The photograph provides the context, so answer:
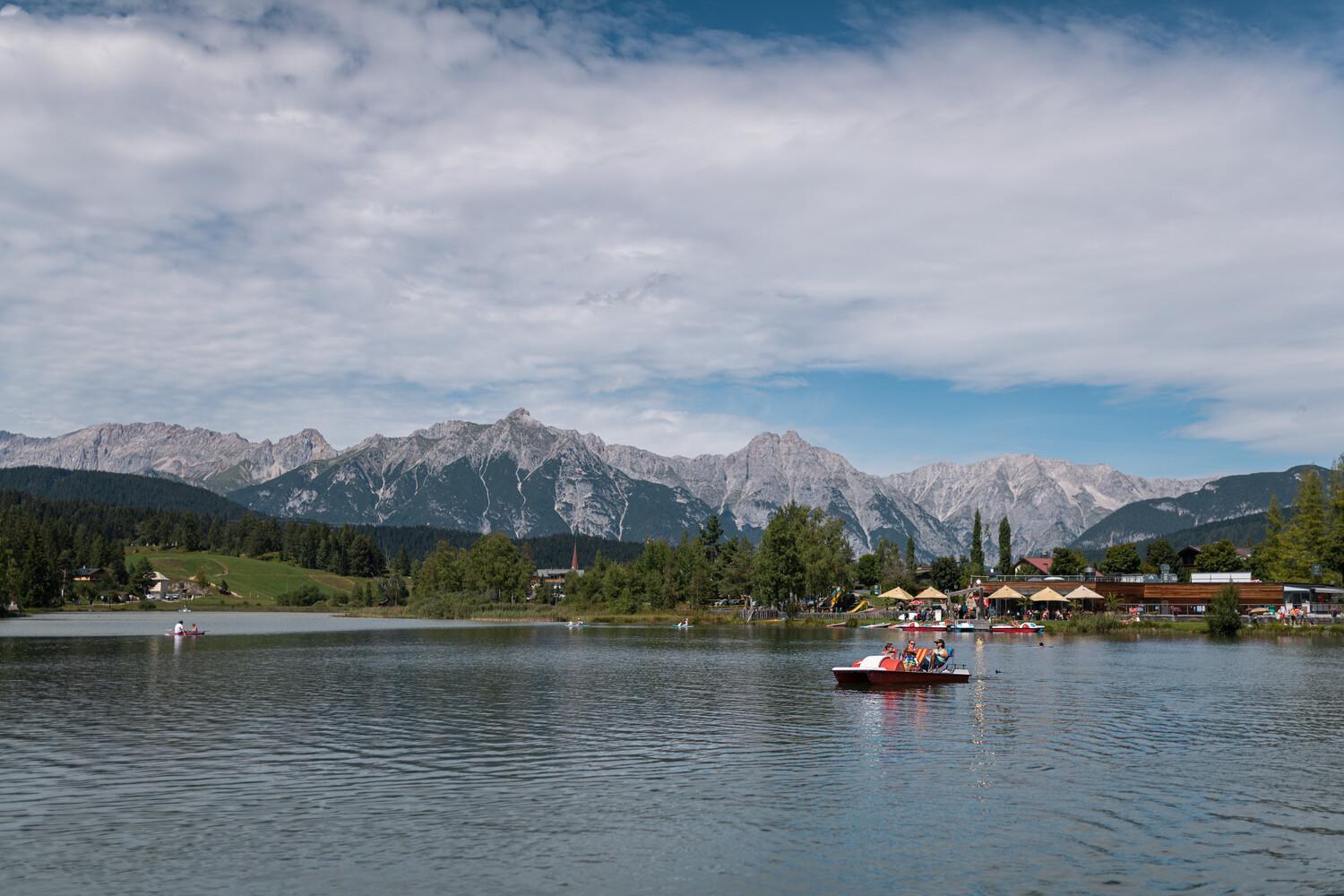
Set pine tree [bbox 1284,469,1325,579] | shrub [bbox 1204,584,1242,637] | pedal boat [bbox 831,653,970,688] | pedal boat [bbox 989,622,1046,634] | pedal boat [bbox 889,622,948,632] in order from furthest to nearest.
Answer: pine tree [bbox 1284,469,1325,579] < pedal boat [bbox 889,622,948,632] < pedal boat [bbox 989,622,1046,634] < shrub [bbox 1204,584,1242,637] < pedal boat [bbox 831,653,970,688]

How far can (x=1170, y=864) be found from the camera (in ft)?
96.1

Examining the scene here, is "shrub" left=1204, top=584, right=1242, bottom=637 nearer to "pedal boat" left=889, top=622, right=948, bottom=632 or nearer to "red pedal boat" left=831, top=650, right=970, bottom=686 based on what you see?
"pedal boat" left=889, top=622, right=948, bottom=632

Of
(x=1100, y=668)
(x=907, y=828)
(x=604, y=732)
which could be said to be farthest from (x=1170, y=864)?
(x=1100, y=668)

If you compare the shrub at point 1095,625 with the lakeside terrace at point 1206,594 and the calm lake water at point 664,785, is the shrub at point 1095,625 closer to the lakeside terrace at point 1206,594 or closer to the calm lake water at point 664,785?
the lakeside terrace at point 1206,594

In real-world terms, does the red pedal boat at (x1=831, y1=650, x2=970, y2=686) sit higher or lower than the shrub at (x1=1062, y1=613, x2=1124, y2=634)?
higher

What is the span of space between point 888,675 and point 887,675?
4.0 inches

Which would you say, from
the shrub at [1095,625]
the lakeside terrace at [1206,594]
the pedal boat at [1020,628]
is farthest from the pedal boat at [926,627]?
the lakeside terrace at [1206,594]

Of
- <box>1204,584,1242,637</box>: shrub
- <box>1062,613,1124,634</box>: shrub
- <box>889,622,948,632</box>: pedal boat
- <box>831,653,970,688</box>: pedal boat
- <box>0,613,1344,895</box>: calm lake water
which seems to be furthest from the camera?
<box>889,622,948,632</box>: pedal boat

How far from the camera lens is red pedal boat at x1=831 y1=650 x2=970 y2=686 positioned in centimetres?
7675

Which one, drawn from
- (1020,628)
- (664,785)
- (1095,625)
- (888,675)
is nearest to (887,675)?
(888,675)

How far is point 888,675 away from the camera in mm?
77750

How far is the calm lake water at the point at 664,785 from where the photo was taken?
1123 inches

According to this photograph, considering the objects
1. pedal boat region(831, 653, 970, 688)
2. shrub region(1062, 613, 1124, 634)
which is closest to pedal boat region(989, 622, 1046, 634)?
shrub region(1062, 613, 1124, 634)

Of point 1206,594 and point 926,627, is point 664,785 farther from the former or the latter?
point 1206,594
